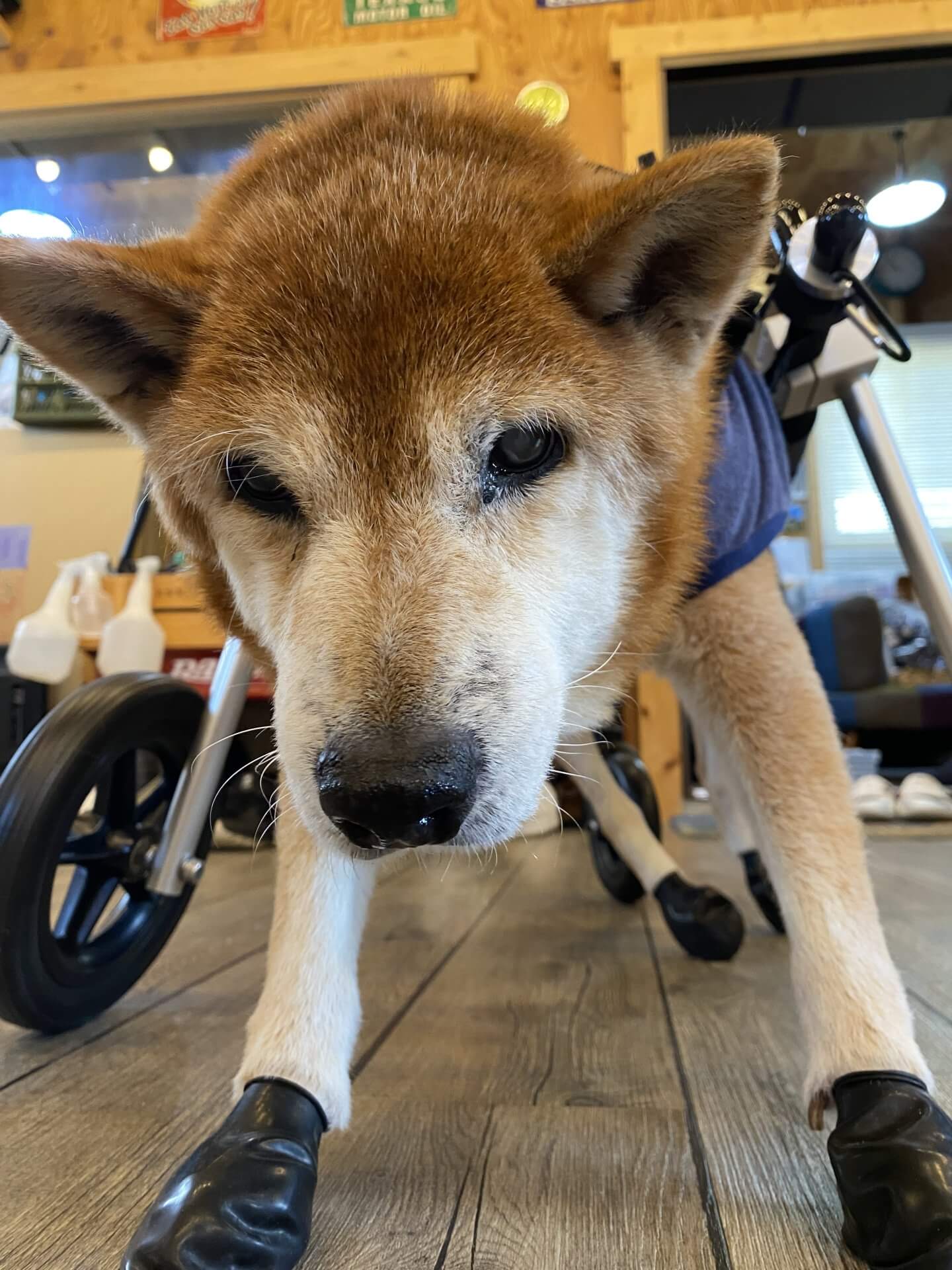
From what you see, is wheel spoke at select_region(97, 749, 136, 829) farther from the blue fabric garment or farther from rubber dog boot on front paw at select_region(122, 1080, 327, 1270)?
the blue fabric garment

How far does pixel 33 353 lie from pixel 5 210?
2.83 meters

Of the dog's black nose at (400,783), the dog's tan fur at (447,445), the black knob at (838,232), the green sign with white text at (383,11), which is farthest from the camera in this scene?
the green sign with white text at (383,11)

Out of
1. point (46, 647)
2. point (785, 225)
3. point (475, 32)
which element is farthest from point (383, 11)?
point (785, 225)

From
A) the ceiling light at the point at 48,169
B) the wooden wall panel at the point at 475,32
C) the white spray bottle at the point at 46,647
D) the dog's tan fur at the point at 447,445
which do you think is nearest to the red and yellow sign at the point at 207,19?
the wooden wall panel at the point at 475,32

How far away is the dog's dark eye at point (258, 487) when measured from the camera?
2.21 ft

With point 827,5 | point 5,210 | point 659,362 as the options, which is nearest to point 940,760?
point 827,5

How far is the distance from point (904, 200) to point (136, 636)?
415cm

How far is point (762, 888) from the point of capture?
49.9 inches

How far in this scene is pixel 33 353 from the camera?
2.47 ft

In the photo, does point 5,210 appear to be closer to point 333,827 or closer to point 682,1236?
point 333,827

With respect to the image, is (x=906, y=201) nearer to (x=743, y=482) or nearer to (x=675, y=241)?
(x=743, y=482)

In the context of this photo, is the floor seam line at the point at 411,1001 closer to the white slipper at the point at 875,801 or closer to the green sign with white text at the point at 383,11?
the white slipper at the point at 875,801

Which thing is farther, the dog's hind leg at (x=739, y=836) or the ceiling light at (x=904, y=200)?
the ceiling light at (x=904, y=200)

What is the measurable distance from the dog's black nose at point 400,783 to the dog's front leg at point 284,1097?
0.35 feet
